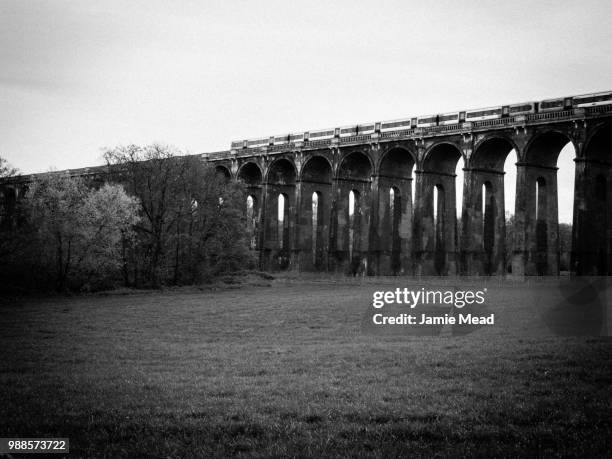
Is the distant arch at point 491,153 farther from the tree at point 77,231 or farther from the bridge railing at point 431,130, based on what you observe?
the tree at point 77,231

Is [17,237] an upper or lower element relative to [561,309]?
upper

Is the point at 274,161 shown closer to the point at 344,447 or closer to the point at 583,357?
the point at 583,357

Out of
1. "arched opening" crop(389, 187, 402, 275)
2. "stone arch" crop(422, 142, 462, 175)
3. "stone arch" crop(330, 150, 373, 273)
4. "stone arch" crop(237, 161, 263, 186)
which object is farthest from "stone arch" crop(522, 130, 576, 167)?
→ "stone arch" crop(237, 161, 263, 186)

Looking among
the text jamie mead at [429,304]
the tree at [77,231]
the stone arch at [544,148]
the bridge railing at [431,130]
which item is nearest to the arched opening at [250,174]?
the bridge railing at [431,130]

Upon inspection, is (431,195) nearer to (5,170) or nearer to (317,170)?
(317,170)

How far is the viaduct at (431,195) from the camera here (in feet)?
147

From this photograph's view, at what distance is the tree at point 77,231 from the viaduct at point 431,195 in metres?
13.5

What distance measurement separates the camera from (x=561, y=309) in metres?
24.4

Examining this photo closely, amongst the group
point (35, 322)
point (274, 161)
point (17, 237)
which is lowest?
point (35, 322)

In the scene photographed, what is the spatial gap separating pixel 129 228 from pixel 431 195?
25970 millimetres

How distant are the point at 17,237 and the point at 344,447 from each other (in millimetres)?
36715

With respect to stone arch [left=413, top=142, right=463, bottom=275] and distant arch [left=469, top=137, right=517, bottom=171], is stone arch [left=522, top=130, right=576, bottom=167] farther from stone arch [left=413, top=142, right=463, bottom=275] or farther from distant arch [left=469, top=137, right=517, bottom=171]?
stone arch [left=413, top=142, right=463, bottom=275]

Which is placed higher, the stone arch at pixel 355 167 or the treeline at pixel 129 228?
the stone arch at pixel 355 167

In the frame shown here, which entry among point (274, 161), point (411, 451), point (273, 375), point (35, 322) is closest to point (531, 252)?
point (274, 161)
